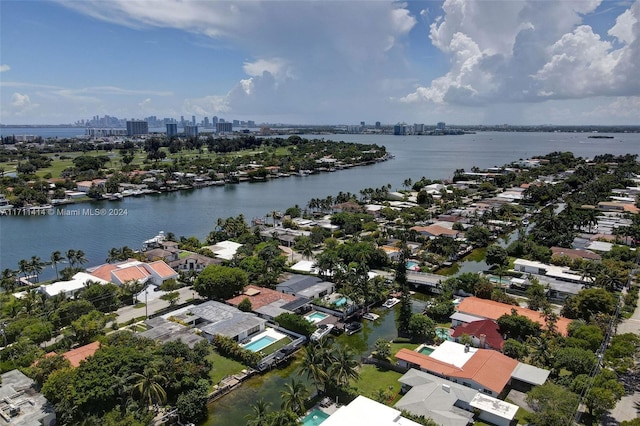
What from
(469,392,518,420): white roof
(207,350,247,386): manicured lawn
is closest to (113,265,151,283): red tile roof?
(207,350,247,386): manicured lawn

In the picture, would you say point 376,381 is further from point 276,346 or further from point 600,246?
point 600,246

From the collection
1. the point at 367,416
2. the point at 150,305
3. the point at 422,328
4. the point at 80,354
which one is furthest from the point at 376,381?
the point at 150,305

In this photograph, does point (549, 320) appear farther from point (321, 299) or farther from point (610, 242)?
point (610, 242)

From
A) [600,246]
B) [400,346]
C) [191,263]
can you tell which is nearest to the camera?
[400,346]

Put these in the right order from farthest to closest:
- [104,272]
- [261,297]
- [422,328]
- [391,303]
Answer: [104,272] → [391,303] → [261,297] → [422,328]

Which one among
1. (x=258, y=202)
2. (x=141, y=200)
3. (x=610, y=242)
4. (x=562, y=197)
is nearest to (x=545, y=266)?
(x=610, y=242)

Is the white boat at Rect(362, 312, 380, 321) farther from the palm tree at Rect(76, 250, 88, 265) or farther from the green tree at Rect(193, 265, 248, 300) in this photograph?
the palm tree at Rect(76, 250, 88, 265)

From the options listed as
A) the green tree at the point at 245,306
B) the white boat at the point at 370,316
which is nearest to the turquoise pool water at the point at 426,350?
the white boat at the point at 370,316

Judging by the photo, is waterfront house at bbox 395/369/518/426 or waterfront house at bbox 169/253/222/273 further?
waterfront house at bbox 169/253/222/273
